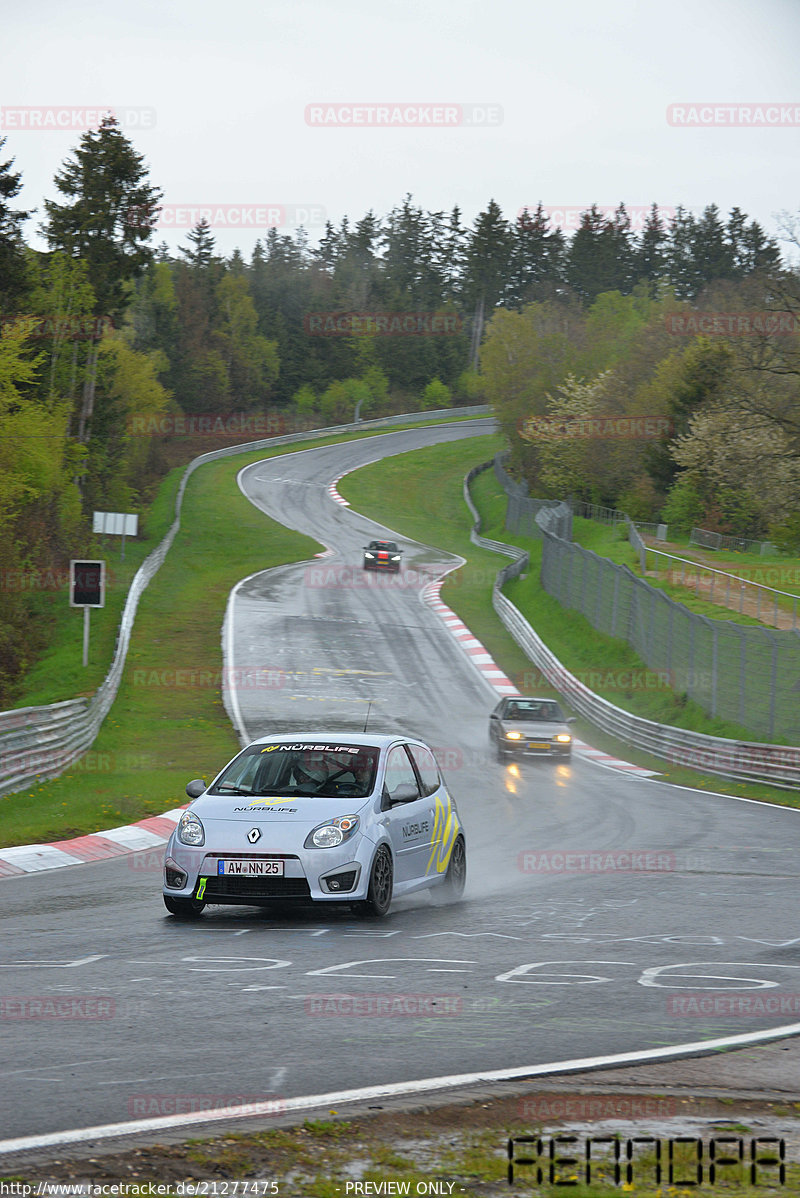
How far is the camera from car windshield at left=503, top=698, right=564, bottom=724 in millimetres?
28359

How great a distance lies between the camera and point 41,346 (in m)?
62.8

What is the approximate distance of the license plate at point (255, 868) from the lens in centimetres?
1005

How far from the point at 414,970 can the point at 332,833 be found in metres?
1.98

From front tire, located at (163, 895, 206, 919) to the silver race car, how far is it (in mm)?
12

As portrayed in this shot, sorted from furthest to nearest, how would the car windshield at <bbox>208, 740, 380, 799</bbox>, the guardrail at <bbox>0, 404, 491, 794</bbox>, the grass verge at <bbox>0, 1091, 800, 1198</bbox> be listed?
the guardrail at <bbox>0, 404, 491, 794</bbox>, the car windshield at <bbox>208, 740, 380, 799</bbox>, the grass verge at <bbox>0, 1091, 800, 1198</bbox>

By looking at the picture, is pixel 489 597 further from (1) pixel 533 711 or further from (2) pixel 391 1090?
(2) pixel 391 1090

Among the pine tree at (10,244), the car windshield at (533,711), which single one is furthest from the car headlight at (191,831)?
the pine tree at (10,244)

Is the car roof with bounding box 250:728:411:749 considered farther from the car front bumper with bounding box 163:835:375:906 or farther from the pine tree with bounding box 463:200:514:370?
the pine tree with bounding box 463:200:514:370

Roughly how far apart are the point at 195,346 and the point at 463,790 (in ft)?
352

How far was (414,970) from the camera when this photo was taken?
846cm

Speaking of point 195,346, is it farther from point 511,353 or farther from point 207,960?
point 207,960

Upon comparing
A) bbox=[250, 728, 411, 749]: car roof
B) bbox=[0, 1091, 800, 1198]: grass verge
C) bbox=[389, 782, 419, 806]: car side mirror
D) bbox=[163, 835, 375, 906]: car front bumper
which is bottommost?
bbox=[163, 835, 375, 906]: car front bumper

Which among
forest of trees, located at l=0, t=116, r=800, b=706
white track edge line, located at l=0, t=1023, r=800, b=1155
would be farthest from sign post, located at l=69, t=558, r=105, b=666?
white track edge line, located at l=0, t=1023, r=800, b=1155

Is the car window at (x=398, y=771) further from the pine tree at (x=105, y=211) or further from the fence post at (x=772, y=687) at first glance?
the pine tree at (x=105, y=211)
